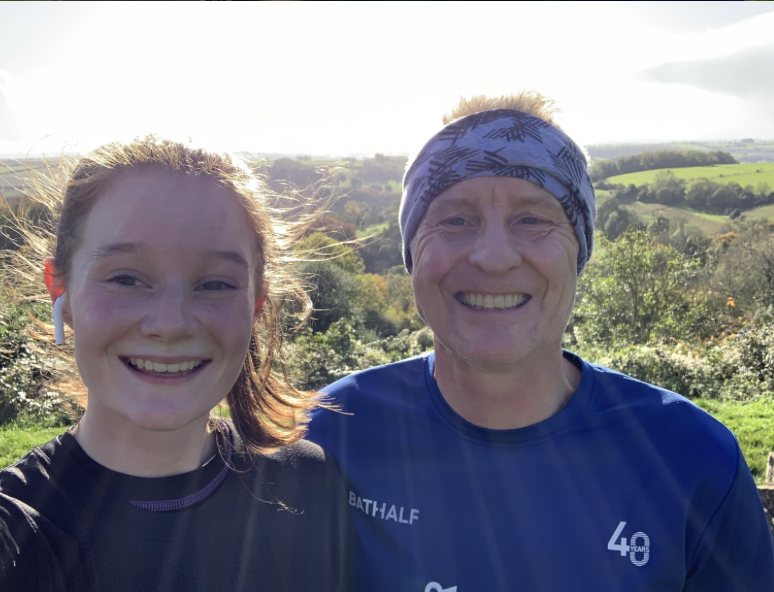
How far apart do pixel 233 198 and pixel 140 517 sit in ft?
3.26

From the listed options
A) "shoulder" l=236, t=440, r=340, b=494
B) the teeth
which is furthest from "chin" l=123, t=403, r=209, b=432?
"shoulder" l=236, t=440, r=340, b=494

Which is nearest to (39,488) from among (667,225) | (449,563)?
(449,563)

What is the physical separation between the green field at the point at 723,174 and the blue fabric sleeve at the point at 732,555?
7379cm

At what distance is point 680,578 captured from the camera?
1799 millimetres

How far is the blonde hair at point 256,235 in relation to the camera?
1647 mm

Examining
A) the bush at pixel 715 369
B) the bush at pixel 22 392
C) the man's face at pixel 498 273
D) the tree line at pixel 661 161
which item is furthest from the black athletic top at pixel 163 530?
the tree line at pixel 661 161

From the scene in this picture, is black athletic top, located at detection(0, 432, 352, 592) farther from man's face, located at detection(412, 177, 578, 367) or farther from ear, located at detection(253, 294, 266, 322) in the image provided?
man's face, located at detection(412, 177, 578, 367)

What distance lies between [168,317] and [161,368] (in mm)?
171

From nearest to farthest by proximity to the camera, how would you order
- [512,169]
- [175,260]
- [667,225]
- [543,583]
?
[175,260], [543,583], [512,169], [667,225]

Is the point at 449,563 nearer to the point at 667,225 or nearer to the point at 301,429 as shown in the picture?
the point at 301,429

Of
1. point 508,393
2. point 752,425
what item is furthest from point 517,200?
point 752,425

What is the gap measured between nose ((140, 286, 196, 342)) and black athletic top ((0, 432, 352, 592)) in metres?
0.43

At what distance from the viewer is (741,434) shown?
834 cm

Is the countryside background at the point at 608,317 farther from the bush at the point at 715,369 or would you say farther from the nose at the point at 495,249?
the nose at the point at 495,249
